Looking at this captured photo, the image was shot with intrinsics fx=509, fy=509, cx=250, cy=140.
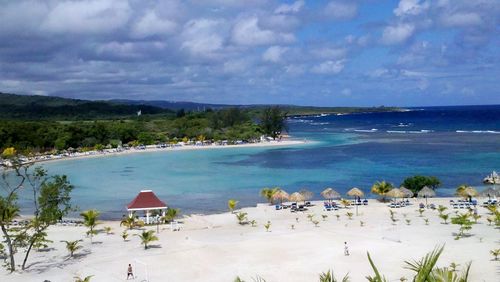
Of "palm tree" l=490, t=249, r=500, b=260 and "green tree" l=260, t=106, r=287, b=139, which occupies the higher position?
"green tree" l=260, t=106, r=287, b=139

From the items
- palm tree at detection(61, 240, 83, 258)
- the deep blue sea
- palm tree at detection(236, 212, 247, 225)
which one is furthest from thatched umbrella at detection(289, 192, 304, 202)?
palm tree at detection(61, 240, 83, 258)

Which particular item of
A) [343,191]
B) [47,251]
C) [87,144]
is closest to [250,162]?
[343,191]

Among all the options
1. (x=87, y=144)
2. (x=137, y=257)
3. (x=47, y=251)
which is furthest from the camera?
(x=87, y=144)

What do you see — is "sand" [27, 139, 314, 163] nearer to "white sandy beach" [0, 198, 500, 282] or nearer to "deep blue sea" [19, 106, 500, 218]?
"deep blue sea" [19, 106, 500, 218]

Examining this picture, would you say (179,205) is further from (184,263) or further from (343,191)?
(184,263)

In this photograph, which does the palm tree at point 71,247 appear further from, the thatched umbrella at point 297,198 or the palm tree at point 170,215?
the thatched umbrella at point 297,198

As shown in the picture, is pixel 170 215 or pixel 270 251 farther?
pixel 170 215

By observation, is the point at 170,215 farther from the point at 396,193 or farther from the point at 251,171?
the point at 251,171

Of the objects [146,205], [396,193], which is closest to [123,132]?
[146,205]
